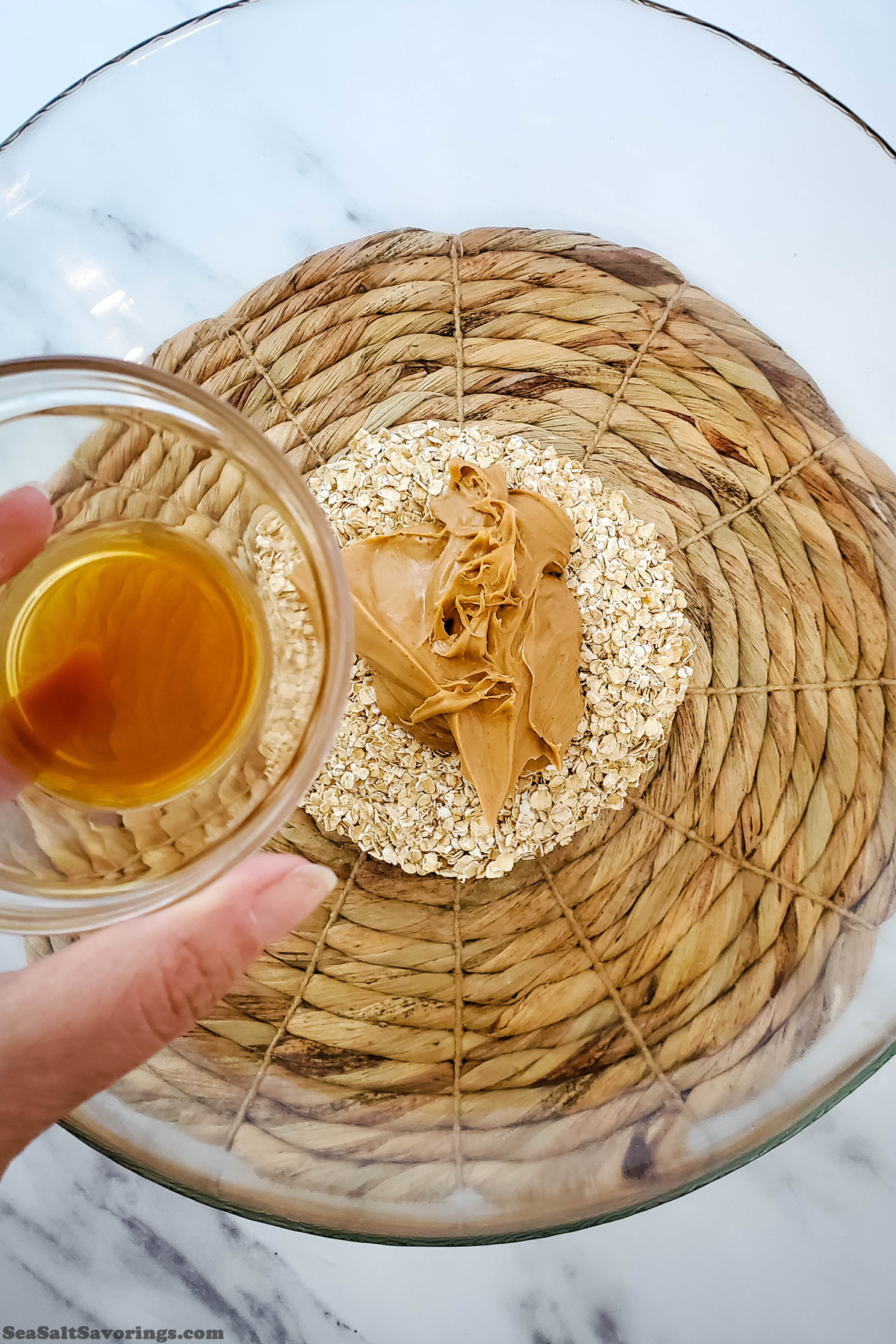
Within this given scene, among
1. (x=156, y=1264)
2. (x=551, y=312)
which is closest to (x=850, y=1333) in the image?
(x=156, y=1264)

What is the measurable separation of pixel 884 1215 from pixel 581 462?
948 mm

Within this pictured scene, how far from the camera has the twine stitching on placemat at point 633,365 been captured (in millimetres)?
831

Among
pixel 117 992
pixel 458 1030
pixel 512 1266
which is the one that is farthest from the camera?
pixel 512 1266

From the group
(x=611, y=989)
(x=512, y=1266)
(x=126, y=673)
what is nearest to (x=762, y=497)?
(x=611, y=989)

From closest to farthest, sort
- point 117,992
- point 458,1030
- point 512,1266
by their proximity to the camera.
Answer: point 117,992, point 458,1030, point 512,1266

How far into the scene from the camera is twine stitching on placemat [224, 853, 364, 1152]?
2.47ft

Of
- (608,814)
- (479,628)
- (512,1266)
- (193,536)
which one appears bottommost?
(512,1266)

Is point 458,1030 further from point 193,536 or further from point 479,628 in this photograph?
point 193,536

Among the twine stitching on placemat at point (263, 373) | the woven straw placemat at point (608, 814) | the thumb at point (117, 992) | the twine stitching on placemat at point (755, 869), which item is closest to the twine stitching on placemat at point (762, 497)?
the woven straw placemat at point (608, 814)

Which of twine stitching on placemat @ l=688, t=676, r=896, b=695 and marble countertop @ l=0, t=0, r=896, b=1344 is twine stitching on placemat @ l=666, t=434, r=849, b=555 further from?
marble countertop @ l=0, t=0, r=896, b=1344

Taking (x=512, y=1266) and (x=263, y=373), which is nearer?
(x=263, y=373)

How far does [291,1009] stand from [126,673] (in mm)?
373

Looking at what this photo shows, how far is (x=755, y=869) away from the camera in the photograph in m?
0.82

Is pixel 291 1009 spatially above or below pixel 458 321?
below
